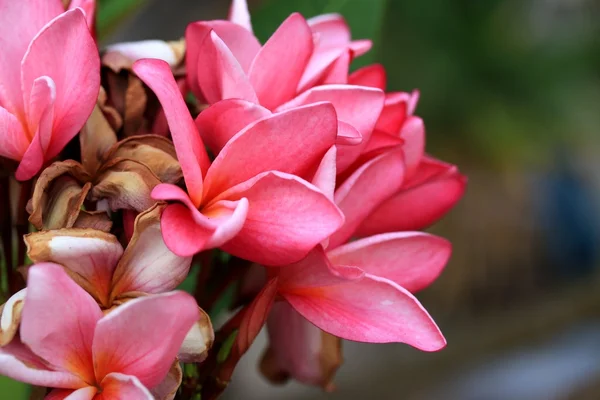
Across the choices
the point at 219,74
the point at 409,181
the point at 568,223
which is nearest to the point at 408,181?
the point at 409,181

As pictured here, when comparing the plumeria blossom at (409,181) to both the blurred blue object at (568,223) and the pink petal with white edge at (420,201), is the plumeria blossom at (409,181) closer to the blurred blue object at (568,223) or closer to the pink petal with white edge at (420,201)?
the pink petal with white edge at (420,201)

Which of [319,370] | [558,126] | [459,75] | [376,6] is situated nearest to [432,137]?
[459,75]

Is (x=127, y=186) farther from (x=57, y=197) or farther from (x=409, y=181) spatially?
(x=409, y=181)

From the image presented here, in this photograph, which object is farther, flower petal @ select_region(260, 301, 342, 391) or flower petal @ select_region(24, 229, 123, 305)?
flower petal @ select_region(260, 301, 342, 391)

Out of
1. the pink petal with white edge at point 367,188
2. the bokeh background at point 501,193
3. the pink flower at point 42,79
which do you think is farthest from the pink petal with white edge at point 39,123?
the bokeh background at point 501,193

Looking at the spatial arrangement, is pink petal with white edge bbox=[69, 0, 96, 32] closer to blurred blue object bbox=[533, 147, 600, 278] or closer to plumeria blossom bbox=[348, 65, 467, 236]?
plumeria blossom bbox=[348, 65, 467, 236]

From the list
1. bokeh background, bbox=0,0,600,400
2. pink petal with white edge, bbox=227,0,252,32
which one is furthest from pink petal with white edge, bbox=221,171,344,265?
bokeh background, bbox=0,0,600,400

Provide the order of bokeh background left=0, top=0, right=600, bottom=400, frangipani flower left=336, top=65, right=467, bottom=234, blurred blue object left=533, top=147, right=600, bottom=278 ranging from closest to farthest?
frangipani flower left=336, top=65, right=467, bottom=234, bokeh background left=0, top=0, right=600, bottom=400, blurred blue object left=533, top=147, right=600, bottom=278
